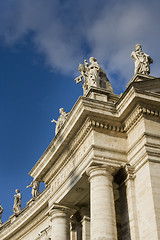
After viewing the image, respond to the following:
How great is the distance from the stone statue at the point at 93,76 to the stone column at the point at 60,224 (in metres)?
6.80

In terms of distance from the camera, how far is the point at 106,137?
746 inches

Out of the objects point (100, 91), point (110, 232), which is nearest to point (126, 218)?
point (110, 232)

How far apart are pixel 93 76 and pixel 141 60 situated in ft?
8.82

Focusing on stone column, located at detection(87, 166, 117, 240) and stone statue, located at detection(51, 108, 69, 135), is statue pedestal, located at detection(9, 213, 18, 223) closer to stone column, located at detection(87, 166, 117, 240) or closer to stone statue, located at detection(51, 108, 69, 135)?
stone statue, located at detection(51, 108, 69, 135)

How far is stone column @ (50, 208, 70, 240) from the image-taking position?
21.2 m

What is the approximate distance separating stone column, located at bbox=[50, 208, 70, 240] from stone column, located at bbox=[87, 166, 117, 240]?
14.6 feet

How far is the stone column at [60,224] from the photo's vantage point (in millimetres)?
21219

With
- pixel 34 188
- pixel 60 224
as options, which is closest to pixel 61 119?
pixel 60 224

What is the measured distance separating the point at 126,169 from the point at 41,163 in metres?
6.94

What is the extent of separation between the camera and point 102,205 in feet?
55.9

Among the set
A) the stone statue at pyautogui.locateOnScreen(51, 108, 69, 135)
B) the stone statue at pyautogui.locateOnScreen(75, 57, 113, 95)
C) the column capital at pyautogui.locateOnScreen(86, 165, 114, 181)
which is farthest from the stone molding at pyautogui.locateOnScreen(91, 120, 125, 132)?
the stone statue at pyautogui.locateOnScreen(51, 108, 69, 135)

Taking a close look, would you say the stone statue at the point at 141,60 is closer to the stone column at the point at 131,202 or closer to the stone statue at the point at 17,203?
the stone column at the point at 131,202

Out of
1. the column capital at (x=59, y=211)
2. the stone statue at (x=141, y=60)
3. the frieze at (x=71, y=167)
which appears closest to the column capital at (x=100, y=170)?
the frieze at (x=71, y=167)

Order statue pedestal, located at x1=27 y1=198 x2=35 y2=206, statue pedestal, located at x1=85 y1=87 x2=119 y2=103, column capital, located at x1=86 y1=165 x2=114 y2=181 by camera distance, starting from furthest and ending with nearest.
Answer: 1. statue pedestal, located at x1=27 y1=198 x2=35 y2=206
2. statue pedestal, located at x1=85 y1=87 x2=119 y2=103
3. column capital, located at x1=86 y1=165 x2=114 y2=181
